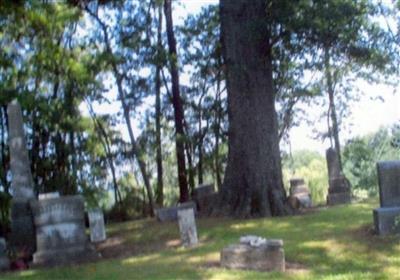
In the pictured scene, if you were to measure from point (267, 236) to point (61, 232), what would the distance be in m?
4.07

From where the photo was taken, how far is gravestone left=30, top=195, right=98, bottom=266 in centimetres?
1187

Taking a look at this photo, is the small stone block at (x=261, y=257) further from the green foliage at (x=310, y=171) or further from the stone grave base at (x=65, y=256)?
the green foliage at (x=310, y=171)

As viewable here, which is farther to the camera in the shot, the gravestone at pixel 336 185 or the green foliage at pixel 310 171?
the green foliage at pixel 310 171

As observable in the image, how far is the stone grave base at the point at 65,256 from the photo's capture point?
11.7 meters

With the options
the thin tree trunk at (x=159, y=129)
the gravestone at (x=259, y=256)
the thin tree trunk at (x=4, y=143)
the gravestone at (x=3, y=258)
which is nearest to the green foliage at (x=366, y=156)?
the thin tree trunk at (x=159, y=129)

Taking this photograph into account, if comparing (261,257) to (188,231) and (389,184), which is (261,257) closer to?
(188,231)

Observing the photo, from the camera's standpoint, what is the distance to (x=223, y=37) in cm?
1564

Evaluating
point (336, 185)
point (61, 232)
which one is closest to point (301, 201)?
point (336, 185)

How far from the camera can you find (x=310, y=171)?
42562mm

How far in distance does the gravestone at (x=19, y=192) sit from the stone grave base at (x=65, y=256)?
32.7 inches

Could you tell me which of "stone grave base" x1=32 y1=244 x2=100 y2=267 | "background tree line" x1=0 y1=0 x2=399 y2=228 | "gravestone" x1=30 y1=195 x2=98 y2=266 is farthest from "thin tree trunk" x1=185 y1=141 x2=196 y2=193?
"stone grave base" x1=32 y1=244 x2=100 y2=267

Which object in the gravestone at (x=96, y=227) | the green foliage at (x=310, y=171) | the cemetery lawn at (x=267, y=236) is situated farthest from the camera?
the green foliage at (x=310, y=171)

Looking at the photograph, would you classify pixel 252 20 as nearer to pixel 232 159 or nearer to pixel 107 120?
pixel 232 159

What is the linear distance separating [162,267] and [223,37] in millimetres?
7804
